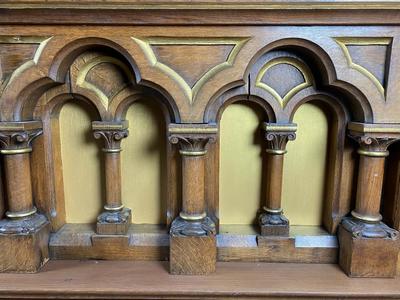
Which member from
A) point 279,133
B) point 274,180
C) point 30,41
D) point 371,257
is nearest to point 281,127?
point 279,133

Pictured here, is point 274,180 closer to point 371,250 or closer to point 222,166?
point 222,166

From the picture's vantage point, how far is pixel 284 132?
68cm

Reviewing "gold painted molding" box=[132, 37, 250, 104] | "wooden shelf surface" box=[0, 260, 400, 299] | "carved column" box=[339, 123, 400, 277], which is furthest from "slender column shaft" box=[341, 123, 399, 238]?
"gold painted molding" box=[132, 37, 250, 104]

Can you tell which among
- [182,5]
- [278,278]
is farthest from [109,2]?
[278,278]

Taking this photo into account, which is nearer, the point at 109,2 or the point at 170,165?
the point at 109,2

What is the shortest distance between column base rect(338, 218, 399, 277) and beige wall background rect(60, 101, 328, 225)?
11 centimetres

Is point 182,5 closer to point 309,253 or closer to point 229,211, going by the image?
point 229,211

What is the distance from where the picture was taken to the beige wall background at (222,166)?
72 centimetres

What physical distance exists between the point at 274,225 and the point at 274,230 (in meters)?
0.01

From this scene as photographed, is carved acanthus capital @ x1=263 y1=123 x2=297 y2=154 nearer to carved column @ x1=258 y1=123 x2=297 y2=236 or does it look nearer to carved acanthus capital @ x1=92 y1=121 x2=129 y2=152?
carved column @ x1=258 y1=123 x2=297 y2=236

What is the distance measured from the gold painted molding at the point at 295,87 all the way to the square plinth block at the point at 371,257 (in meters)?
0.31

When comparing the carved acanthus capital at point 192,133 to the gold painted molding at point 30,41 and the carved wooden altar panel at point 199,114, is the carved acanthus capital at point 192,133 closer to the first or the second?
the carved wooden altar panel at point 199,114

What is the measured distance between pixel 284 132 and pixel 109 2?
420 millimetres

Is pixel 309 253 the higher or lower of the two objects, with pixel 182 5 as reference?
lower
